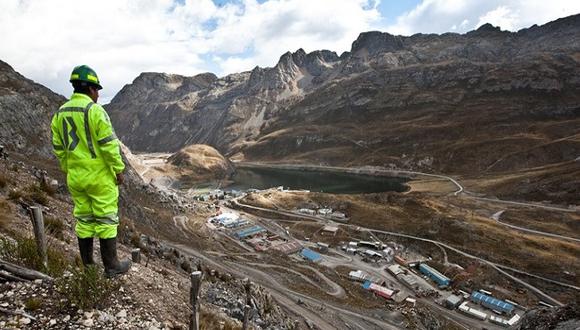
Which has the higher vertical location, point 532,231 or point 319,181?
point 319,181

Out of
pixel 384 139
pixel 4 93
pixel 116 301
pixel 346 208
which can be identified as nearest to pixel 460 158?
pixel 384 139

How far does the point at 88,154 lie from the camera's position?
6023 mm

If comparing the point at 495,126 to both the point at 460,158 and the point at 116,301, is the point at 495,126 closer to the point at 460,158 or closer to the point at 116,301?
the point at 460,158

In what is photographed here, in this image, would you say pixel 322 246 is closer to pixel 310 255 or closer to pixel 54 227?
pixel 310 255

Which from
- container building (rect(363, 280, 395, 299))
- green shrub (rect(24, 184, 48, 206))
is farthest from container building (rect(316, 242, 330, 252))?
green shrub (rect(24, 184, 48, 206))

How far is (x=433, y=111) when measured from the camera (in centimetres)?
17938

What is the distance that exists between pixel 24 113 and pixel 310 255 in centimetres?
4701

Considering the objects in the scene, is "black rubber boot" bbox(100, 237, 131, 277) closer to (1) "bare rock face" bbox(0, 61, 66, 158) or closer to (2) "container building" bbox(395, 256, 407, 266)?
(1) "bare rock face" bbox(0, 61, 66, 158)

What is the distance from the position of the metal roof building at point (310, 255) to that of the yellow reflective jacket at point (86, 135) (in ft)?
→ 174

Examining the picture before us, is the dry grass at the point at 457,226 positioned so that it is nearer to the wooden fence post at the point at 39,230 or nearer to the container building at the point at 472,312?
the container building at the point at 472,312

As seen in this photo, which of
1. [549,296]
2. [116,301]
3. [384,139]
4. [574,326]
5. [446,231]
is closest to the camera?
[116,301]

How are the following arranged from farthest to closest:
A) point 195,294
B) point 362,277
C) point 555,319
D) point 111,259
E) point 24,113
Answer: point 24,113
point 362,277
point 555,319
point 111,259
point 195,294

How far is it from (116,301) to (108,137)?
2955mm

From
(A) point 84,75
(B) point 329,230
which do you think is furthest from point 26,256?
(B) point 329,230
